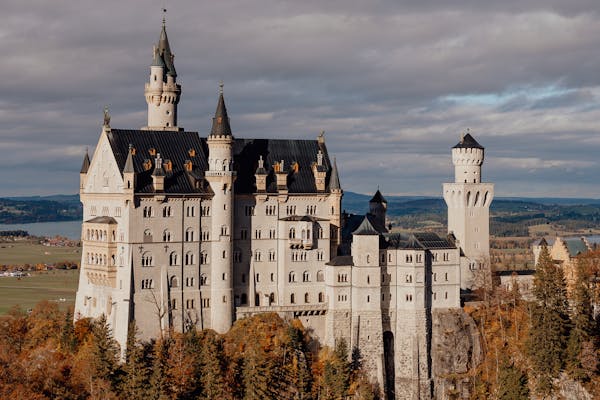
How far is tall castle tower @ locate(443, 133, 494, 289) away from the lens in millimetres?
111000

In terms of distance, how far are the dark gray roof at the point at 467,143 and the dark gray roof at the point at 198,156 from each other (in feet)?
51.7

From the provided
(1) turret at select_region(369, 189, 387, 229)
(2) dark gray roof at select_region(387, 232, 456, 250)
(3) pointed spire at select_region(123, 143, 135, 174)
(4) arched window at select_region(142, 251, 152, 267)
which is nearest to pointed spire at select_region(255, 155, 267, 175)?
(3) pointed spire at select_region(123, 143, 135, 174)

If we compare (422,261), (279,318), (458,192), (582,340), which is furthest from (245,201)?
(582,340)

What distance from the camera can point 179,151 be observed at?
9875 centimetres

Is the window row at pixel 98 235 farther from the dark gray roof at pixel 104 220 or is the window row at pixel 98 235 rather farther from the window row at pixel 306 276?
the window row at pixel 306 276

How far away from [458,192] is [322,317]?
2237 centimetres

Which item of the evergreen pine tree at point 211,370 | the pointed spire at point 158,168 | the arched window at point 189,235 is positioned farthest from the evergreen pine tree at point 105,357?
the pointed spire at point 158,168

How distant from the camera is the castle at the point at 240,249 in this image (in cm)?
9444

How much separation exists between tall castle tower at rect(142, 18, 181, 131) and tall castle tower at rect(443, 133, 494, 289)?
30.5 metres

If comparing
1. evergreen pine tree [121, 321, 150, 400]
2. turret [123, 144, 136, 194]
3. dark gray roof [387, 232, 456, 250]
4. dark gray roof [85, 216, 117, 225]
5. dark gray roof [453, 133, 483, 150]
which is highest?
dark gray roof [453, 133, 483, 150]

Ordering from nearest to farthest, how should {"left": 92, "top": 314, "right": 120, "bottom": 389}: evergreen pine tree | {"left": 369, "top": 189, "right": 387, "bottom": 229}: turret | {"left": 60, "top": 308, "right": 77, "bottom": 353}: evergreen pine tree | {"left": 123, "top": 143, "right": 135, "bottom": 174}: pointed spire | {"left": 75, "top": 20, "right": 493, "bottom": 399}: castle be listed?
{"left": 92, "top": 314, "right": 120, "bottom": 389}: evergreen pine tree → {"left": 123, "top": 143, "right": 135, "bottom": 174}: pointed spire → {"left": 75, "top": 20, "right": 493, "bottom": 399}: castle → {"left": 60, "top": 308, "right": 77, "bottom": 353}: evergreen pine tree → {"left": 369, "top": 189, "right": 387, "bottom": 229}: turret

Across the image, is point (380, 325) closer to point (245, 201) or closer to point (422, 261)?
point (422, 261)

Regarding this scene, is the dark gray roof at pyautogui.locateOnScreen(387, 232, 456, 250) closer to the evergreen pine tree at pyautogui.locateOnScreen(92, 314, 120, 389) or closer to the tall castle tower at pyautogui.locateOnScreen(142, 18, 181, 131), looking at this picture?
the tall castle tower at pyautogui.locateOnScreen(142, 18, 181, 131)

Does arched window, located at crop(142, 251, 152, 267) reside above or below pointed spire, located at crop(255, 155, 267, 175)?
below
